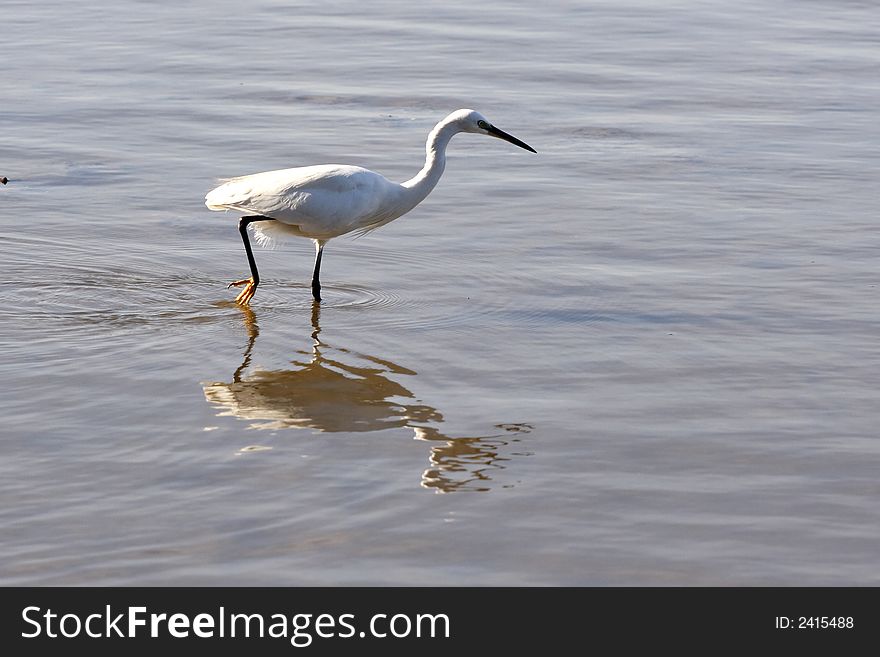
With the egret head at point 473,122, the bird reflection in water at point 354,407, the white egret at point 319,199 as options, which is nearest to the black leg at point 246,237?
the white egret at point 319,199

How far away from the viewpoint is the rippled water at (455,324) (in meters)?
5.87

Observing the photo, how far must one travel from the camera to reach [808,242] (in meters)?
10.3

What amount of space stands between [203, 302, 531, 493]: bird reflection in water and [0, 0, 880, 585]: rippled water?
25 mm

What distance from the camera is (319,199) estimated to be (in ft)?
30.1

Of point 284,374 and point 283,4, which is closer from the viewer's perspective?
point 284,374

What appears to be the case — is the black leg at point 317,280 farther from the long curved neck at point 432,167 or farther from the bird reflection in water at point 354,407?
the bird reflection in water at point 354,407

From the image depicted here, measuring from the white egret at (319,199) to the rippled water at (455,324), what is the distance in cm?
39

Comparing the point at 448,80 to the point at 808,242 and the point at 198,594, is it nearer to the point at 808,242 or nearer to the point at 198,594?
the point at 808,242

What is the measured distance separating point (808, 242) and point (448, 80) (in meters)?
5.90

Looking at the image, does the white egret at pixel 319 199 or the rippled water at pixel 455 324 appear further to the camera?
the white egret at pixel 319 199

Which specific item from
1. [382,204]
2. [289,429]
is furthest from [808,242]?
[289,429]

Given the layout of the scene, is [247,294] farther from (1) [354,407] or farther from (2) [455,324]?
(1) [354,407]

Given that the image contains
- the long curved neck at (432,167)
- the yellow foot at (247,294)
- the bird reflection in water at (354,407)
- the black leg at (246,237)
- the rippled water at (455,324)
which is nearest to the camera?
the rippled water at (455,324)

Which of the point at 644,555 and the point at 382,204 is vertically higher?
the point at 382,204
